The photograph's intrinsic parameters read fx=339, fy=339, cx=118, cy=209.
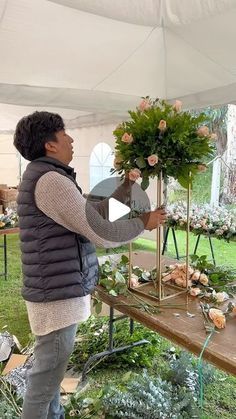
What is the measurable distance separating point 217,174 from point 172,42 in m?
2.98

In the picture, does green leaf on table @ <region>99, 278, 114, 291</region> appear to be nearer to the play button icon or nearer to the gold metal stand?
the gold metal stand

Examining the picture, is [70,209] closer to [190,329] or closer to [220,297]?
[190,329]

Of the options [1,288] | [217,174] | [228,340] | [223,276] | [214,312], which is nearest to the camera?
[228,340]

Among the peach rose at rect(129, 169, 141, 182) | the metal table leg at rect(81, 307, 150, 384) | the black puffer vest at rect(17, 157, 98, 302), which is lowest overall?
the metal table leg at rect(81, 307, 150, 384)

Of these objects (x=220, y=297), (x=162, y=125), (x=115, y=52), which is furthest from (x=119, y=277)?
(x=115, y=52)

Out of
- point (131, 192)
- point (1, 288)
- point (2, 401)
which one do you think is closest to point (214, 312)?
point (131, 192)

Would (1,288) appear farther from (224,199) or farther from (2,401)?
(224,199)

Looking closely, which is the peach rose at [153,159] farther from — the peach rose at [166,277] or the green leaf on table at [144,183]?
the peach rose at [166,277]

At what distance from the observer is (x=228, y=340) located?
1.05m

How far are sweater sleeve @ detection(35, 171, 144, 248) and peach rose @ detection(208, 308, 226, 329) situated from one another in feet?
1.40

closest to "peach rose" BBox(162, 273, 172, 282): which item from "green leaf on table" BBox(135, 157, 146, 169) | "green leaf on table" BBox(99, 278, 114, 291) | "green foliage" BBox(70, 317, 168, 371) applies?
"green leaf on table" BBox(99, 278, 114, 291)

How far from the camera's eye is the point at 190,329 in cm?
112

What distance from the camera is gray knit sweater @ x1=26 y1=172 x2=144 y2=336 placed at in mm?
1055

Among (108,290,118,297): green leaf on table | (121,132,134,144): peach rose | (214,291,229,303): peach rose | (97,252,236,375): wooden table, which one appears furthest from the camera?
(108,290,118,297): green leaf on table
